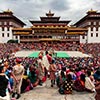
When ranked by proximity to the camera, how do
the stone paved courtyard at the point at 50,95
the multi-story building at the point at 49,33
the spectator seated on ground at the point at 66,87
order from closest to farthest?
Result: the stone paved courtyard at the point at 50,95 → the spectator seated on ground at the point at 66,87 → the multi-story building at the point at 49,33

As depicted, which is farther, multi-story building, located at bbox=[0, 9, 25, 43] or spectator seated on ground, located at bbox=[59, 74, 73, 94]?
multi-story building, located at bbox=[0, 9, 25, 43]

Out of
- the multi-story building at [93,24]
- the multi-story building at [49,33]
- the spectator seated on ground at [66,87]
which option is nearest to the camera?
the spectator seated on ground at [66,87]

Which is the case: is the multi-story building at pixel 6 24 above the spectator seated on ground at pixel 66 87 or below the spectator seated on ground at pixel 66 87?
above

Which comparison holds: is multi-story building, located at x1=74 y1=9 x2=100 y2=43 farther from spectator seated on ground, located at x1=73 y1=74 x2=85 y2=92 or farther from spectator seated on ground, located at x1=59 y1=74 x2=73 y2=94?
spectator seated on ground, located at x1=59 y1=74 x2=73 y2=94

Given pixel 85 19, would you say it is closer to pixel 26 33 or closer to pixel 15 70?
pixel 26 33

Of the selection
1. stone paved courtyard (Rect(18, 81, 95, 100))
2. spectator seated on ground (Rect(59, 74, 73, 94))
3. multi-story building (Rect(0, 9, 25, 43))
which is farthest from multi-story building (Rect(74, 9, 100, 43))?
spectator seated on ground (Rect(59, 74, 73, 94))

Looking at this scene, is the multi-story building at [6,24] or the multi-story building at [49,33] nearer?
the multi-story building at [49,33]

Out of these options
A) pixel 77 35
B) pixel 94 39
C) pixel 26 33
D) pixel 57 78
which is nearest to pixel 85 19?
pixel 94 39

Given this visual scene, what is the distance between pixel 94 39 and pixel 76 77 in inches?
3224

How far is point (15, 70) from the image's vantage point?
1143cm

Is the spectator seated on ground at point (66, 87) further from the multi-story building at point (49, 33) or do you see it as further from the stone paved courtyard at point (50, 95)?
the multi-story building at point (49, 33)

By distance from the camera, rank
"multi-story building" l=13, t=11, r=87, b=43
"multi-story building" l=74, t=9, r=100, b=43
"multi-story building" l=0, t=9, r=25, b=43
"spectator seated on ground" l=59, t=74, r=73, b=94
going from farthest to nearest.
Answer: "multi-story building" l=74, t=9, r=100, b=43 < "multi-story building" l=0, t=9, r=25, b=43 < "multi-story building" l=13, t=11, r=87, b=43 < "spectator seated on ground" l=59, t=74, r=73, b=94

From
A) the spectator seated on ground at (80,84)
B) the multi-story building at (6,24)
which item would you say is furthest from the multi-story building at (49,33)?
the spectator seated on ground at (80,84)

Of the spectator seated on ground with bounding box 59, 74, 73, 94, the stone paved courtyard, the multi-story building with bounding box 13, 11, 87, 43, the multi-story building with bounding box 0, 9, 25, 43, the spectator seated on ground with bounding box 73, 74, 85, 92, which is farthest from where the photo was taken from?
the multi-story building with bounding box 0, 9, 25, 43
